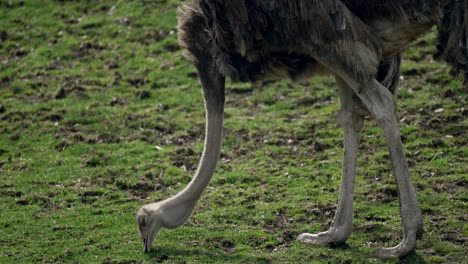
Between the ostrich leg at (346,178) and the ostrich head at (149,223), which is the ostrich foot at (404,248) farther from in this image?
the ostrich head at (149,223)

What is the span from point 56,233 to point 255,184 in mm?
2093

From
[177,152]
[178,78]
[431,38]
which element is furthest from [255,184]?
[431,38]

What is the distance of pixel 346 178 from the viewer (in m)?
7.81

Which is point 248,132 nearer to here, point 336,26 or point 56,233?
point 56,233

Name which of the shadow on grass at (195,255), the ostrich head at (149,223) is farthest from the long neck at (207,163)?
the shadow on grass at (195,255)

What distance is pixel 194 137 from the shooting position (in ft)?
Result: 35.9

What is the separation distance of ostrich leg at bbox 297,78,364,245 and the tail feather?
3.11 ft

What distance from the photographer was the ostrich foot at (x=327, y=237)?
770 centimetres

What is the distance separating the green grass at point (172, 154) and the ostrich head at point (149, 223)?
0.45ft

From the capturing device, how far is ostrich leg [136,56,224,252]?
7.80 meters

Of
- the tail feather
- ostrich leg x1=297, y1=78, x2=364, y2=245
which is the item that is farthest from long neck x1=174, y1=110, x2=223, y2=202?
the tail feather

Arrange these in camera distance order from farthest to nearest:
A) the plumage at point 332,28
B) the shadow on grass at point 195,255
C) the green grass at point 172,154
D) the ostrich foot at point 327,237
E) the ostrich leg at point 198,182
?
Result: the green grass at point 172,154 → the ostrich leg at point 198,182 → the ostrich foot at point 327,237 → the shadow on grass at point 195,255 → the plumage at point 332,28

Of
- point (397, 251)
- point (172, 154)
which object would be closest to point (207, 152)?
point (397, 251)

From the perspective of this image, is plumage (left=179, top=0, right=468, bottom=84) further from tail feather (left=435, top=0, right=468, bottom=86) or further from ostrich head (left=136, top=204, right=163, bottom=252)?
ostrich head (left=136, top=204, right=163, bottom=252)
